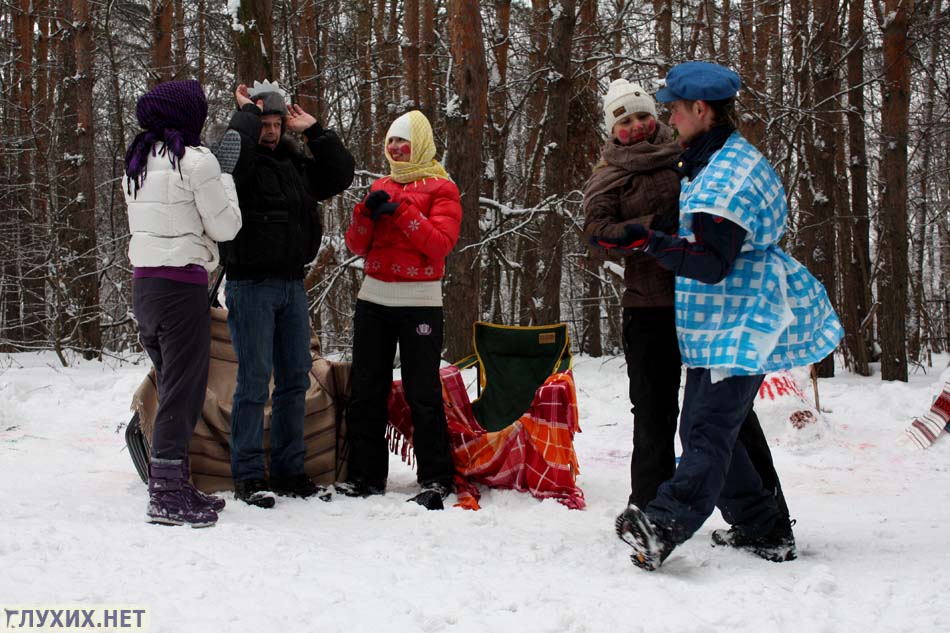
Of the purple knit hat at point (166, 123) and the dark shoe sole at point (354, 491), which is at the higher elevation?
the purple knit hat at point (166, 123)

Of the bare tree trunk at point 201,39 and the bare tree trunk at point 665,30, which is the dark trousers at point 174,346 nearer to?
the bare tree trunk at point 665,30

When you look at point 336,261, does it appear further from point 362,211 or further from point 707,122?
Answer: point 707,122

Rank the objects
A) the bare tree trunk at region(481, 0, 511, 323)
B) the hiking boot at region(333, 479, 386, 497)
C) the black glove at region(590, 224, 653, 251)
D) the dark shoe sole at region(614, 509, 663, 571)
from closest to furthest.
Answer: the dark shoe sole at region(614, 509, 663, 571) < the black glove at region(590, 224, 653, 251) < the hiking boot at region(333, 479, 386, 497) < the bare tree trunk at region(481, 0, 511, 323)

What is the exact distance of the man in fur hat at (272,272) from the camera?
3.76 m

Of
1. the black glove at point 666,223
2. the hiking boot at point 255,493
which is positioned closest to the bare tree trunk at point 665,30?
the black glove at point 666,223

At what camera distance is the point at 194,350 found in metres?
3.39

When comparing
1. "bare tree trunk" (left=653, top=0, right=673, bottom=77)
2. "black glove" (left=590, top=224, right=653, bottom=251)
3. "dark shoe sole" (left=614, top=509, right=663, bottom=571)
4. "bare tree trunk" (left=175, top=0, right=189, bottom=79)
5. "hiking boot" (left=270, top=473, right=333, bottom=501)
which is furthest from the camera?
"bare tree trunk" (left=175, top=0, right=189, bottom=79)

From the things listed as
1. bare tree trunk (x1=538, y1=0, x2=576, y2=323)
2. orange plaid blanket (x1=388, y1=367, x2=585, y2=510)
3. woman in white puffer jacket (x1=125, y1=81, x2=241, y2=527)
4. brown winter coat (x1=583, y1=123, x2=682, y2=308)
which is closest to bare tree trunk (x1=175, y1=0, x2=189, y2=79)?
bare tree trunk (x1=538, y1=0, x2=576, y2=323)

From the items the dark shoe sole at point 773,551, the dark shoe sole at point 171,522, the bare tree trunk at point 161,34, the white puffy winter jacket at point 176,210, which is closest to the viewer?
the dark shoe sole at point 773,551

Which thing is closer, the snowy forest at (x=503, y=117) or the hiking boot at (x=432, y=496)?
the hiking boot at (x=432, y=496)

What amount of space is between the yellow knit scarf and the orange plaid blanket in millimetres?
1113

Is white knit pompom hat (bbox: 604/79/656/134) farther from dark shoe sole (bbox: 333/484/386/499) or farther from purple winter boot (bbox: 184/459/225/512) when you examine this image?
purple winter boot (bbox: 184/459/225/512)

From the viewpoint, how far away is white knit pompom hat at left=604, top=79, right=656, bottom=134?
141 inches

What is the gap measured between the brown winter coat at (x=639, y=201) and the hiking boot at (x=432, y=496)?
49.3 inches
